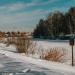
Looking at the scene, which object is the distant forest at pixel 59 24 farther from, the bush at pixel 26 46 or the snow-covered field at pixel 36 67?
the snow-covered field at pixel 36 67

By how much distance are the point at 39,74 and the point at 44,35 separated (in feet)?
268

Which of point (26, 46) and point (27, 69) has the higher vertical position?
point (27, 69)

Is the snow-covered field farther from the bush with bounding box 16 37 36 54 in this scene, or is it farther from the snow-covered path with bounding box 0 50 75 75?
the bush with bounding box 16 37 36 54

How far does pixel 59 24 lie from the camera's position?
3428 inches

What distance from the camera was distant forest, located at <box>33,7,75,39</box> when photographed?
8325 centimetres

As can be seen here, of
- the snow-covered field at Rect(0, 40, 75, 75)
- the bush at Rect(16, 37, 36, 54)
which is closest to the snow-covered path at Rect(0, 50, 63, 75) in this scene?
the snow-covered field at Rect(0, 40, 75, 75)

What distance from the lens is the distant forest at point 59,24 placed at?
8325 centimetres

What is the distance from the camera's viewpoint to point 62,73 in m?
11.9

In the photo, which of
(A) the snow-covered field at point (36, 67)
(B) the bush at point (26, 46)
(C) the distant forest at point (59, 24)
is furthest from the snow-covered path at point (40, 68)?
(C) the distant forest at point (59, 24)

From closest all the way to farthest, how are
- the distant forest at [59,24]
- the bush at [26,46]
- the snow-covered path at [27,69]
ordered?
the snow-covered path at [27,69] → the bush at [26,46] → the distant forest at [59,24]

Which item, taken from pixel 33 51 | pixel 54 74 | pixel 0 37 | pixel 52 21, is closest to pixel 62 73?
pixel 54 74

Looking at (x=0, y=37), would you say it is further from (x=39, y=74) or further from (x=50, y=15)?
(x=39, y=74)

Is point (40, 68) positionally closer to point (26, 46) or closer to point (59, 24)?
point (26, 46)

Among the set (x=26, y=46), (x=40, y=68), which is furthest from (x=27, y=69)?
(x=26, y=46)
